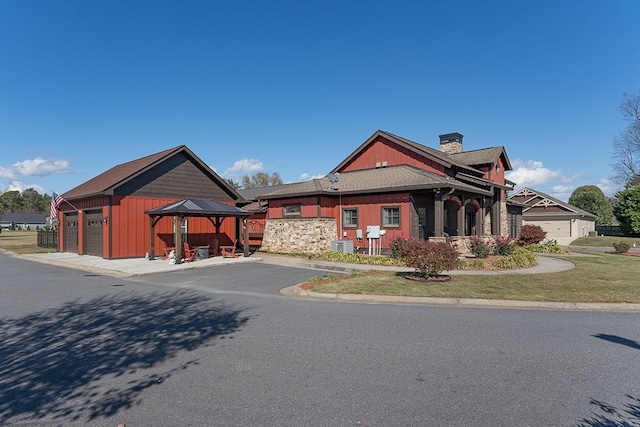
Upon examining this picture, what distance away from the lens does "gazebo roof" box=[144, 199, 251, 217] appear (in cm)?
1806

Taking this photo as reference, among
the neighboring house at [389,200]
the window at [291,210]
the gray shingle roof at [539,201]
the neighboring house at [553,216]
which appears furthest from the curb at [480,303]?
the gray shingle roof at [539,201]

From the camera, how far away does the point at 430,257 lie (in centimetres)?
1149

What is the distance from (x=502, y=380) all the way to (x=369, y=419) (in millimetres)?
1950

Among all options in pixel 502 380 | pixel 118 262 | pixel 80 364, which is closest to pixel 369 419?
pixel 502 380

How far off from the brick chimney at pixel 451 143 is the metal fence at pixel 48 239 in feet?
96.7

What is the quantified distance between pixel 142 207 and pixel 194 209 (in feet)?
14.3

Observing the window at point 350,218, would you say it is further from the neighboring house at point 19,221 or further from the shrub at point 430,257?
the neighboring house at point 19,221

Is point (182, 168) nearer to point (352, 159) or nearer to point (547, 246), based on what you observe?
point (352, 159)

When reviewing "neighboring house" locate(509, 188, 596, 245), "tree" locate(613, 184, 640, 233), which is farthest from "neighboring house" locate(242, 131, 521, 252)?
"tree" locate(613, 184, 640, 233)

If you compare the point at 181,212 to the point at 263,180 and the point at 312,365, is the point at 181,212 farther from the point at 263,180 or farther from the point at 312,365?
the point at 263,180

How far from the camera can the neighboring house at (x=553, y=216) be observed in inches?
1511

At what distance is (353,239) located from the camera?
70.7 feet

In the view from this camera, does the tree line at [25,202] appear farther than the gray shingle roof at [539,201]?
Yes

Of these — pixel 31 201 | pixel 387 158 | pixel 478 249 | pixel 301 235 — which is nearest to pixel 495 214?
pixel 387 158
